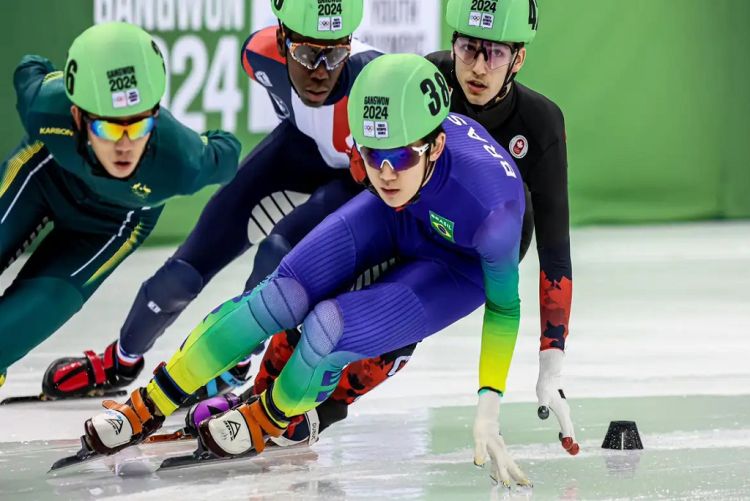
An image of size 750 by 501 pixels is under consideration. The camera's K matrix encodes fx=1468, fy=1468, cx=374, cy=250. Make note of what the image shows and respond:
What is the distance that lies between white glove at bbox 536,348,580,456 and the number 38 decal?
0.90m

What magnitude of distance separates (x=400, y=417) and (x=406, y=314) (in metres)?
1.01

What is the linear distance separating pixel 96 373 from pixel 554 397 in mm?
1903

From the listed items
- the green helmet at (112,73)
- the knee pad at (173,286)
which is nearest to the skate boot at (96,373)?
the knee pad at (173,286)

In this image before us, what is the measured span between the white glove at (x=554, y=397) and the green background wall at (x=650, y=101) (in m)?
5.63

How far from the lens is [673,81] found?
10.4m

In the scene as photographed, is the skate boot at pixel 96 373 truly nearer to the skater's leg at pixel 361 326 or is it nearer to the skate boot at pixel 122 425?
the skate boot at pixel 122 425

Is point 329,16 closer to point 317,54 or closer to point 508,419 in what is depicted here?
point 317,54

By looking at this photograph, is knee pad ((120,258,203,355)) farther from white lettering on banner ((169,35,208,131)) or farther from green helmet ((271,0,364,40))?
white lettering on banner ((169,35,208,131))

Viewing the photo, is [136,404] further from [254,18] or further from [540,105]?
[254,18]

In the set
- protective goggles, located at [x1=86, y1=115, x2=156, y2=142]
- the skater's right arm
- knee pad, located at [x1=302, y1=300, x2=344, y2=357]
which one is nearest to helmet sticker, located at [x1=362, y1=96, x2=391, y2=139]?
knee pad, located at [x1=302, y1=300, x2=344, y2=357]

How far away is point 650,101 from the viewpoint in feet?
33.9

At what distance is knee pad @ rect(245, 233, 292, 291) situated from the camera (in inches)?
194

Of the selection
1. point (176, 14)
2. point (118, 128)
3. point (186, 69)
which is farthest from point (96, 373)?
point (176, 14)

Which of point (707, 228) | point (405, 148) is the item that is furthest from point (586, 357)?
point (707, 228)
